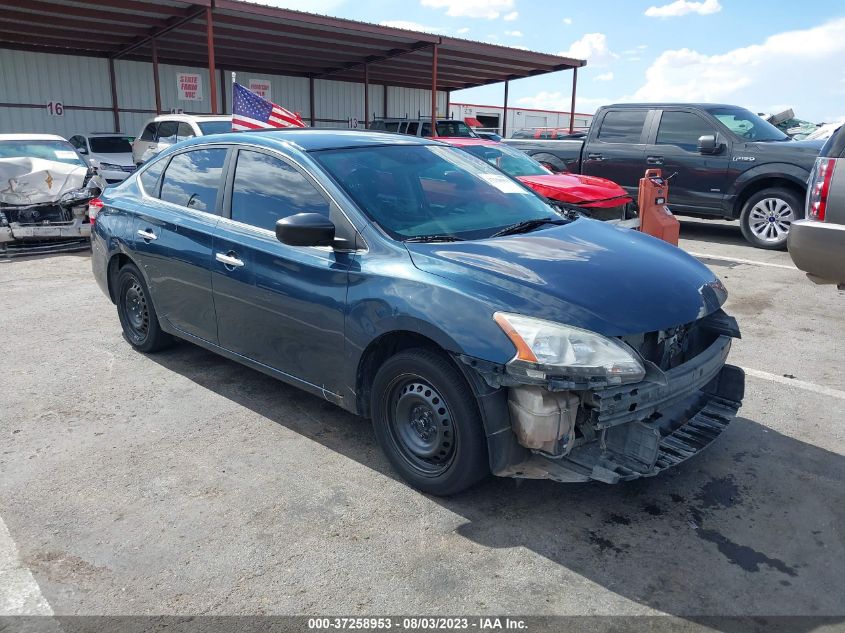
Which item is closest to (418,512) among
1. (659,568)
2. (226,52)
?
(659,568)

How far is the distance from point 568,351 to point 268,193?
2.09 metres

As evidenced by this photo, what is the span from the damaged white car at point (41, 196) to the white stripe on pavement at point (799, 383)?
887 centimetres

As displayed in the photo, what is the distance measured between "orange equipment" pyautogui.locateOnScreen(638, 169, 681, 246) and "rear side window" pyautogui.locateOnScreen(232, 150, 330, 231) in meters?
5.43

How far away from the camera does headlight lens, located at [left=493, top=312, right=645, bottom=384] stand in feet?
8.98

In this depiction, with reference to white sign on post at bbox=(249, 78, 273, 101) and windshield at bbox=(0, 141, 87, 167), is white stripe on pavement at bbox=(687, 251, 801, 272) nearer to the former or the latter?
windshield at bbox=(0, 141, 87, 167)

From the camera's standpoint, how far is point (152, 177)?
4980 millimetres

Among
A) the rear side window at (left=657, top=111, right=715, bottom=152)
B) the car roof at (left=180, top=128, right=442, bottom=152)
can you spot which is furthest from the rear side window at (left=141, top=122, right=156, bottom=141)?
the car roof at (left=180, top=128, right=442, bottom=152)

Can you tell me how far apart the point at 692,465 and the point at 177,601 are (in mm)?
2547

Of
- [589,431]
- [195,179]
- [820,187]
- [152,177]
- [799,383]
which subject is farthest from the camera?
[152,177]

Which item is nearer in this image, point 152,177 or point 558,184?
point 152,177

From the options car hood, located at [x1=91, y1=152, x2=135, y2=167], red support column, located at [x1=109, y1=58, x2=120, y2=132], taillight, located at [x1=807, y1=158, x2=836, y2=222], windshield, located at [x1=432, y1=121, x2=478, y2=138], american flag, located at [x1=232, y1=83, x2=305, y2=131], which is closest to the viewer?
taillight, located at [x1=807, y1=158, x2=836, y2=222]

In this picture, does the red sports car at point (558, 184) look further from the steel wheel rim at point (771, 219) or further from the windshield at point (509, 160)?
Answer: the steel wheel rim at point (771, 219)

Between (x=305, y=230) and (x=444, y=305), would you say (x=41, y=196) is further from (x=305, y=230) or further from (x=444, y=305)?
(x=444, y=305)

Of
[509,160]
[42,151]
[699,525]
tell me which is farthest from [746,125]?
[42,151]
